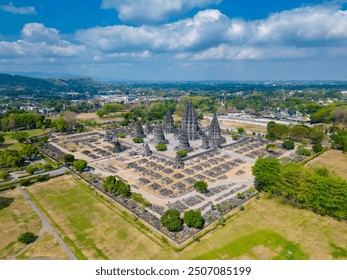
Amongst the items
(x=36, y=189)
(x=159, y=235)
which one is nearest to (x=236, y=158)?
(x=159, y=235)

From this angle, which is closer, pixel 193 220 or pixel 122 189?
pixel 193 220

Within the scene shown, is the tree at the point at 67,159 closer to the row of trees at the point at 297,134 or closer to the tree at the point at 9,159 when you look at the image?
the tree at the point at 9,159

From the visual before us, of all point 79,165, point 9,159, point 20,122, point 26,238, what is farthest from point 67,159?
point 20,122

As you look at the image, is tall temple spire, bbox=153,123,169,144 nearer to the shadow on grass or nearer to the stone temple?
the stone temple

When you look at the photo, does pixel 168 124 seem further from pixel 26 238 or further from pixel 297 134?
pixel 26 238

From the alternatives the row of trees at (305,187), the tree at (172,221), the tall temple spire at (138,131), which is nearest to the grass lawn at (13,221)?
the tree at (172,221)
